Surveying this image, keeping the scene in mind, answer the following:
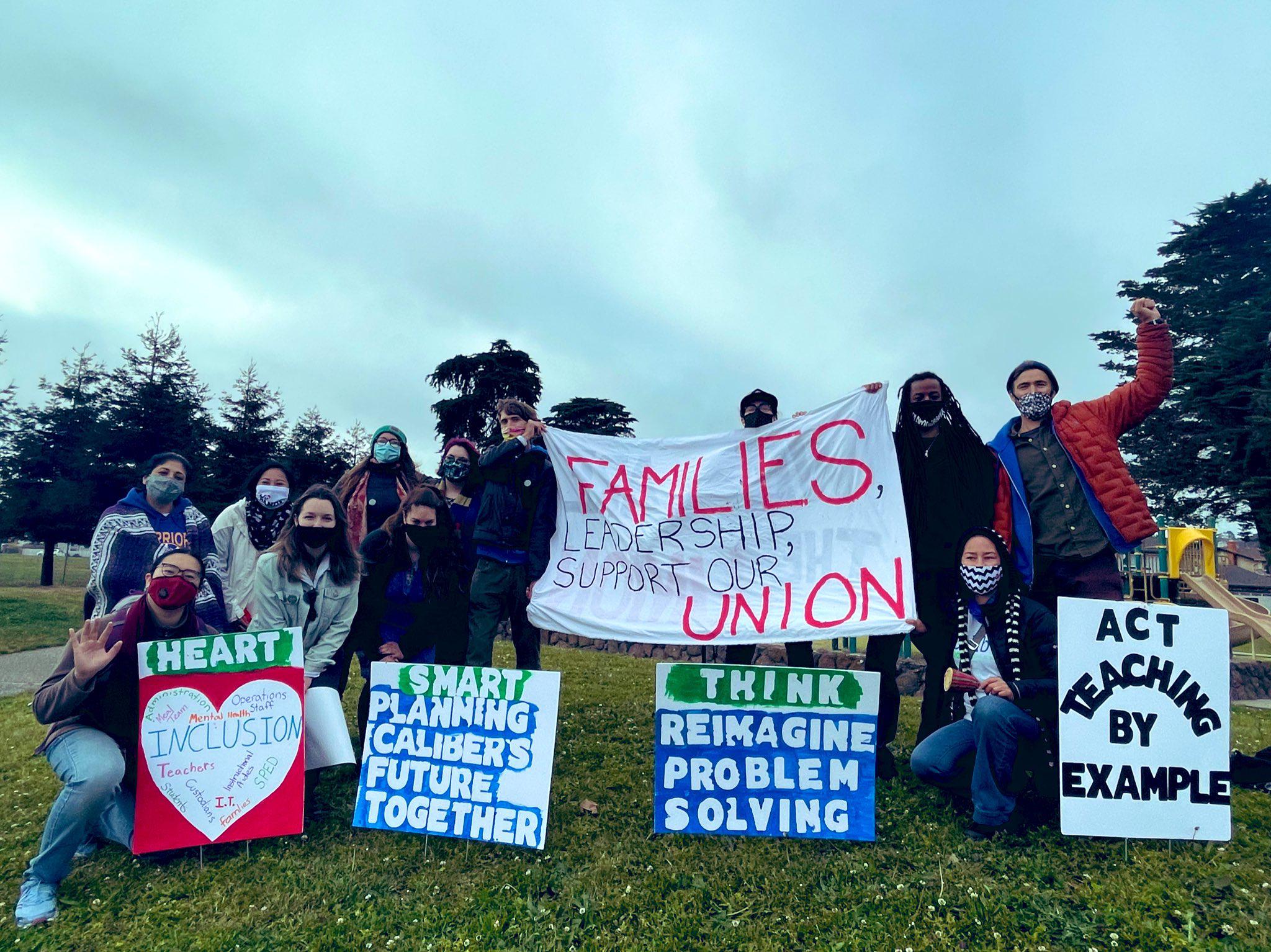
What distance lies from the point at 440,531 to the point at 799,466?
8.01 feet

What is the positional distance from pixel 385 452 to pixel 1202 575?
12272mm

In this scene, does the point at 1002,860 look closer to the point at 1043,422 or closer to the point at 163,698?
the point at 1043,422

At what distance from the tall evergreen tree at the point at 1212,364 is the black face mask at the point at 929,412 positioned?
11848 mm

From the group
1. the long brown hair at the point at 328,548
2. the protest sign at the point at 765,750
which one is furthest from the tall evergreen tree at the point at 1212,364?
the long brown hair at the point at 328,548

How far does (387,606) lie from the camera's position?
15.3 ft

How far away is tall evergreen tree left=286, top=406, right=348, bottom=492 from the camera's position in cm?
2033

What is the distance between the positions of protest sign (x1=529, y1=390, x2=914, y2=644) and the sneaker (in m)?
2.68

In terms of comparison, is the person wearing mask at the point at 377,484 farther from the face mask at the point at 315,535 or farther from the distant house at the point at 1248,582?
the distant house at the point at 1248,582

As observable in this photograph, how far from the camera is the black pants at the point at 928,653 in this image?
169 inches

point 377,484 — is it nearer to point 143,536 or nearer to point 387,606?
point 387,606

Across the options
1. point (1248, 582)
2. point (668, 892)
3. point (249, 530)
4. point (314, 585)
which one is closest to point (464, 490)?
point (314, 585)

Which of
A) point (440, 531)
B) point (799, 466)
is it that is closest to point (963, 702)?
point (799, 466)

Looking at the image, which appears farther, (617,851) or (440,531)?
(440,531)

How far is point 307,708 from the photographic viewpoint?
4.02 m
